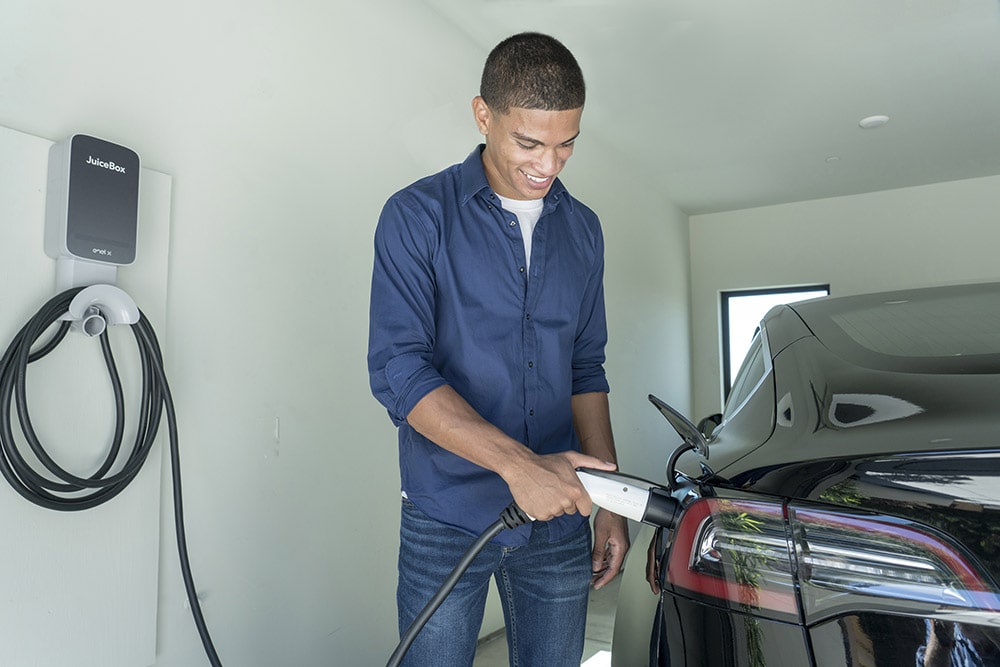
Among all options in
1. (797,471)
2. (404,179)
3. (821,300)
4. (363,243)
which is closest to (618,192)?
(404,179)

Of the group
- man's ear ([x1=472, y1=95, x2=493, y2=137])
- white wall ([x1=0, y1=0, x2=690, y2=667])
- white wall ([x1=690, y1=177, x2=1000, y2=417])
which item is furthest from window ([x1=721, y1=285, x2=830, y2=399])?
man's ear ([x1=472, y1=95, x2=493, y2=137])

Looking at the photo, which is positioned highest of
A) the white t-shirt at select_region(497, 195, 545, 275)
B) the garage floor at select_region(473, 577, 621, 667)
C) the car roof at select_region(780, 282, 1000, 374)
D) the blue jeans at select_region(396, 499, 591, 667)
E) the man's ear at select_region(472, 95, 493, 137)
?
the man's ear at select_region(472, 95, 493, 137)

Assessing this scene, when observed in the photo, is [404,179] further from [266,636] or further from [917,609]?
[917,609]

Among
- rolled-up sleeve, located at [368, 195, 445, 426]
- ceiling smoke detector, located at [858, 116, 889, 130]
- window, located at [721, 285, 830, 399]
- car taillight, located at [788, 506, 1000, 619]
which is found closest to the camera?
car taillight, located at [788, 506, 1000, 619]

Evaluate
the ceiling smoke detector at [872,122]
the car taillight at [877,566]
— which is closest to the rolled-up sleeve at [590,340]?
the car taillight at [877,566]

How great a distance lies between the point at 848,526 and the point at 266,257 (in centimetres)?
157

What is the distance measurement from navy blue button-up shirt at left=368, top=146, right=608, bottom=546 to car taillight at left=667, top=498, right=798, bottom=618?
0.31 meters

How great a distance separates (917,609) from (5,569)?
142 cm

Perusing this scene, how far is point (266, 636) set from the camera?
1812 mm

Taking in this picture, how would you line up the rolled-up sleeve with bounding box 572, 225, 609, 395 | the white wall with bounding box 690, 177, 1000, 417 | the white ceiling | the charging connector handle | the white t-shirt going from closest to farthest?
1. the charging connector handle
2. the white t-shirt
3. the rolled-up sleeve with bounding box 572, 225, 609, 395
4. the white ceiling
5. the white wall with bounding box 690, 177, 1000, 417

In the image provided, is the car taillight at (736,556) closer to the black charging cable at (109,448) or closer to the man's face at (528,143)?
the man's face at (528,143)

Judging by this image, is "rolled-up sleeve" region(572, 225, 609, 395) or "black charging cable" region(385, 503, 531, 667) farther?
"rolled-up sleeve" region(572, 225, 609, 395)

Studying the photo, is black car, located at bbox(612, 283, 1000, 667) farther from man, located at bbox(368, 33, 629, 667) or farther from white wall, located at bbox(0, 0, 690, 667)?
white wall, located at bbox(0, 0, 690, 667)

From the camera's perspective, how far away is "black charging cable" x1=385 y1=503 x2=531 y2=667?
0.94m
